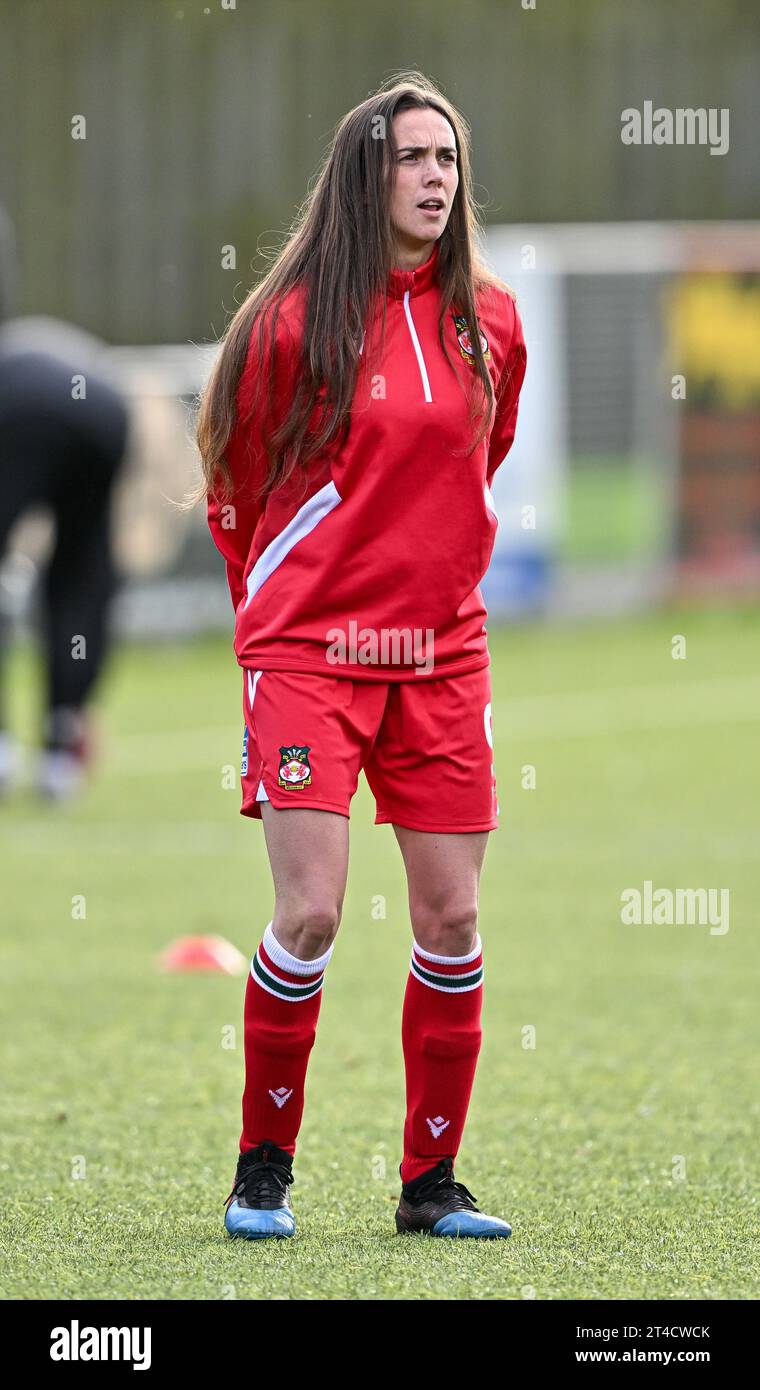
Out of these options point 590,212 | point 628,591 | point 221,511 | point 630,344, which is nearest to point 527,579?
point 628,591

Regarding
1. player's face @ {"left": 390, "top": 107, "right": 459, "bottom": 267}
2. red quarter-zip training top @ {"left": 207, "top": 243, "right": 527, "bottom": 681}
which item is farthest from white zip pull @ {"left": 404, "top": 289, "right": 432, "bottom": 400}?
player's face @ {"left": 390, "top": 107, "right": 459, "bottom": 267}

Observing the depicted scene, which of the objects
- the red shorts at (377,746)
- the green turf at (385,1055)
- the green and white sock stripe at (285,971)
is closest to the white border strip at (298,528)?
the red shorts at (377,746)

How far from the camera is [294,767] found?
3355mm

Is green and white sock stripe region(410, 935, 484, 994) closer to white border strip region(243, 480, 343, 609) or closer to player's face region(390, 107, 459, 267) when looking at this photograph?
white border strip region(243, 480, 343, 609)

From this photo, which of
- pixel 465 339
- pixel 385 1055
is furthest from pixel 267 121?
pixel 465 339

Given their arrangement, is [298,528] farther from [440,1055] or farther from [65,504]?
[65,504]

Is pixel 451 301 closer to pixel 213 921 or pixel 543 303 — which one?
pixel 213 921

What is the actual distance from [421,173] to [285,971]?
4.31ft

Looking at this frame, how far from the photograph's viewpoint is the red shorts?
3.36m

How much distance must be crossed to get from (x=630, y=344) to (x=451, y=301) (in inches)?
631

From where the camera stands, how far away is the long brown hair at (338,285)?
3.36 meters

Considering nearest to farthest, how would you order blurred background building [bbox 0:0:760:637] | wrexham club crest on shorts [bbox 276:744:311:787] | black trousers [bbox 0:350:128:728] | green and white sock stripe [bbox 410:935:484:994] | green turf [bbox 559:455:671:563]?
wrexham club crest on shorts [bbox 276:744:311:787], green and white sock stripe [bbox 410:935:484:994], black trousers [bbox 0:350:128:728], green turf [bbox 559:455:671:563], blurred background building [bbox 0:0:760:637]

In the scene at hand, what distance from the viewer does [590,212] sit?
25.1m

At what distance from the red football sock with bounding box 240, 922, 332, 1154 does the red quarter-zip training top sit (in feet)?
1.60
